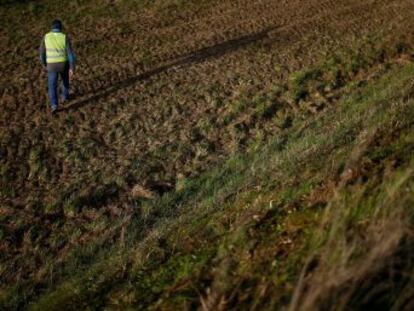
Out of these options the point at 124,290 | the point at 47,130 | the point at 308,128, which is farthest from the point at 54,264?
the point at 308,128

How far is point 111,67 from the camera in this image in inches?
510

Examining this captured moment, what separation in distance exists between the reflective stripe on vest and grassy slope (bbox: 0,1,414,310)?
2432 mm

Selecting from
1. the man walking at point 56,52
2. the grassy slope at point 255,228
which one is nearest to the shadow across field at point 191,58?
the man walking at point 56,52

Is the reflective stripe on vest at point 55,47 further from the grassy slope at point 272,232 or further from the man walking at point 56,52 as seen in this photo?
the grassy slope at point 272,232

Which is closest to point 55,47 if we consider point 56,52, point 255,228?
point 56,52

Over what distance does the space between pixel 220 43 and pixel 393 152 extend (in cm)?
927

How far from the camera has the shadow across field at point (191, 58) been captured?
11453 millimetres

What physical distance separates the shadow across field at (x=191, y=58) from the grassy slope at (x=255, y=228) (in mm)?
2017

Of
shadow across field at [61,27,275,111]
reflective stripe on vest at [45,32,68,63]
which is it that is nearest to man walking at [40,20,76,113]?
reflective stripe on vest at [45,32,68,63]

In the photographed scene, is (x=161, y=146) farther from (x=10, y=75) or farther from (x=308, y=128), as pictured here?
(x=10, y=75)

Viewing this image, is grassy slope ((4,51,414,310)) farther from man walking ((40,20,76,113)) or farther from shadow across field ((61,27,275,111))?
man walking ((40,20,76,113))

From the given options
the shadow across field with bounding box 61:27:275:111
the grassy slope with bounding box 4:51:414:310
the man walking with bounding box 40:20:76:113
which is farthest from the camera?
the shadow across field with bounding box 61:27:275:111

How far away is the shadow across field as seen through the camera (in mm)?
11453

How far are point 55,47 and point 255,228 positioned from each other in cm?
728
